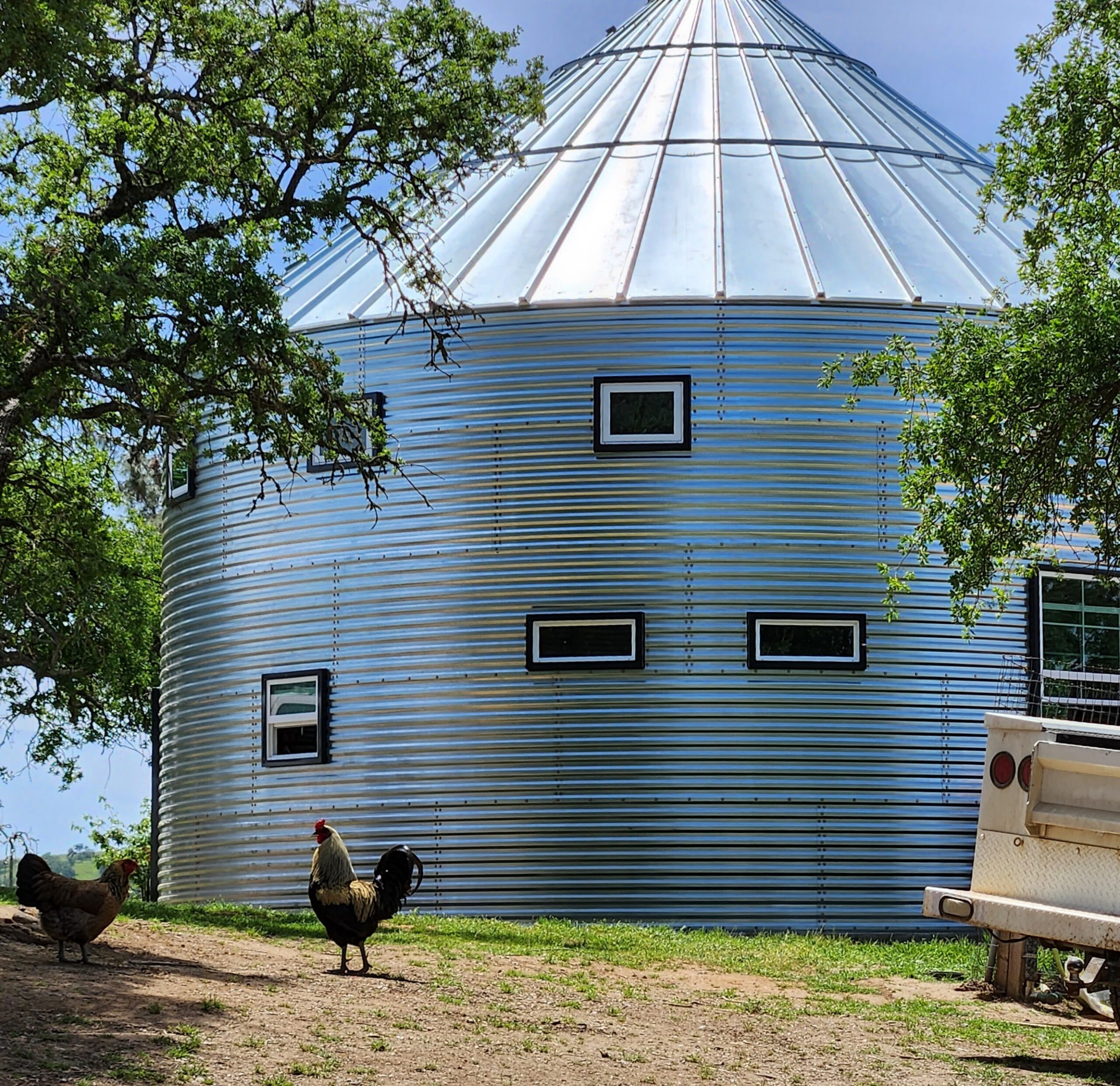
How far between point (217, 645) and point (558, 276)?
593 cm

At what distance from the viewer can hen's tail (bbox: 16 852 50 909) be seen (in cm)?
1030

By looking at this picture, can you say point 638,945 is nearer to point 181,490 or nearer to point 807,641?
point 807,641

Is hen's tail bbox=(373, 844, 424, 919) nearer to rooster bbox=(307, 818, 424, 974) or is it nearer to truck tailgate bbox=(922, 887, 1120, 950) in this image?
rooster bbox=(307, 818, 424, 974)

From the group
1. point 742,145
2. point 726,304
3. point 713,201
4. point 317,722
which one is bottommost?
point 317,722

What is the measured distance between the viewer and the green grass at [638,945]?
13352 mm

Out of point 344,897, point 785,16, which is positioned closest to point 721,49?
point 785,16

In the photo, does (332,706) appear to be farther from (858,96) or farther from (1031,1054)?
(858,96)

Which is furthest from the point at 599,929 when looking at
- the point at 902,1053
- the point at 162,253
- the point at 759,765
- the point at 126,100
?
the point at 126,100

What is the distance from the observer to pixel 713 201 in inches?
825

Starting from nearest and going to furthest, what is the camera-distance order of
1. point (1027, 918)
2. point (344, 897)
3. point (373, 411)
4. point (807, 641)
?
point (1027, 918) < point (344, 897) < point (807, 641) < point (373, 411)

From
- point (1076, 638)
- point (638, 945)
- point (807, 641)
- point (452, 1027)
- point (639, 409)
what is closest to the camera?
point (452, 1027)

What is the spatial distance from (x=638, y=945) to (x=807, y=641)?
4.63m

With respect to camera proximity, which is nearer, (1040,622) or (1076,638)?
(1040,622)

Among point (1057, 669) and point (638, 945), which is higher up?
point (1057, 669)
